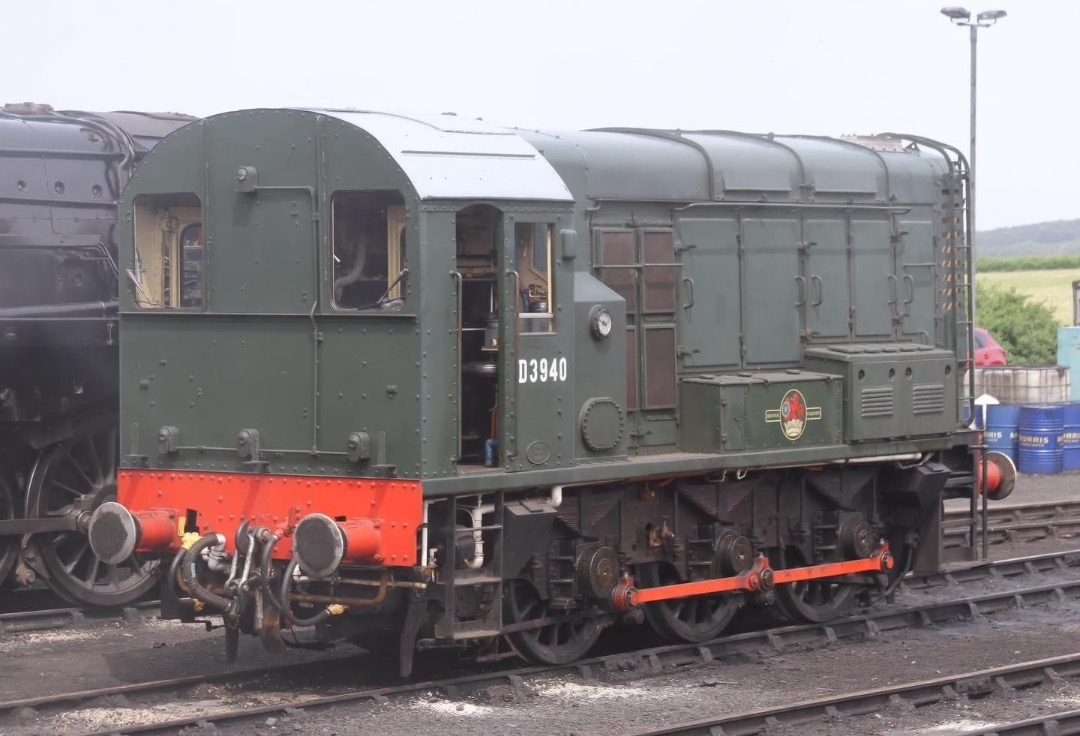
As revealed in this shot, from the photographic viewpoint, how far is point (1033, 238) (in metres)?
151

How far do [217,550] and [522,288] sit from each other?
2.30 meters

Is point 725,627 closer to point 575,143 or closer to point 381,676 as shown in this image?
point 381,676

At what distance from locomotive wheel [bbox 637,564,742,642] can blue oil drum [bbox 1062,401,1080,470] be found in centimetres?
1373

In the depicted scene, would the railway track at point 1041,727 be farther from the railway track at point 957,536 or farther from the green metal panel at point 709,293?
the railway track at point 957,536

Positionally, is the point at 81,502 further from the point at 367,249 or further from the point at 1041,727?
the point at 1041,727

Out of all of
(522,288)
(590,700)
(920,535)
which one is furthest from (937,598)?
(522,288)

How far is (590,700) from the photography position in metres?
9.44

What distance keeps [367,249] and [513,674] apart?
2.72 m

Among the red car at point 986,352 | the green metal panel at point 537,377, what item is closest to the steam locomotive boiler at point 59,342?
the green metal panel at point 537,377

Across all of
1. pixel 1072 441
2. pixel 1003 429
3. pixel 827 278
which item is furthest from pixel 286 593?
pixel 1072 441

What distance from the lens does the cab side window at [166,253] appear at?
9734 millimetres

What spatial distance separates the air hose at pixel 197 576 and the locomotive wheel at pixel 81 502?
3.28 m

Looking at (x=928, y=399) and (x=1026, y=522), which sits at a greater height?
(x=928, y=399)

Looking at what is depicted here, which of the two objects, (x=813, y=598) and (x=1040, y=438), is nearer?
(x=813, y=598)
